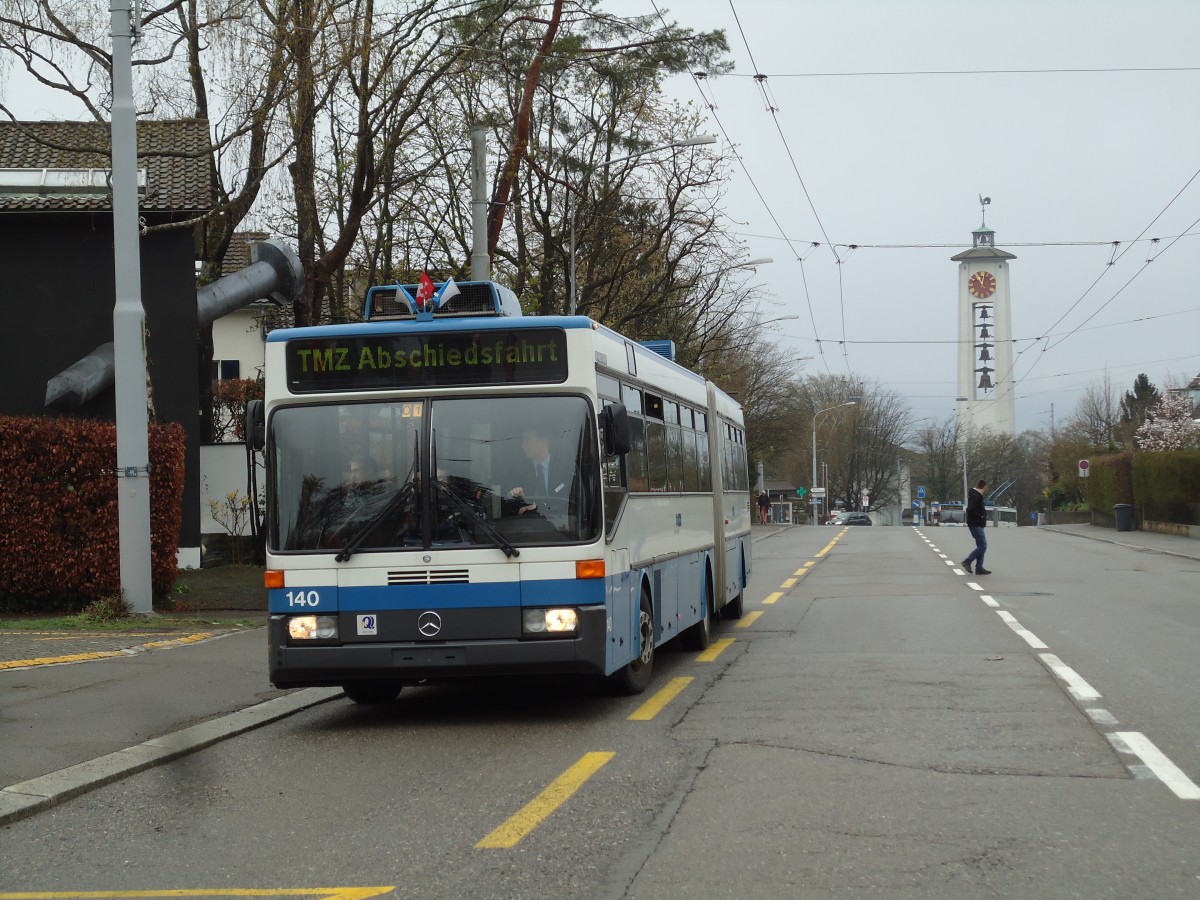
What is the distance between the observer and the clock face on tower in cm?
13200

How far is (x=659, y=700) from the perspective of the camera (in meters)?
10.1

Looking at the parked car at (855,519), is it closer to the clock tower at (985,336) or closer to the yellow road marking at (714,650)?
the clock tower at (985,336)

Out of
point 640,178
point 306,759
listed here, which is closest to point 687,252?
point 640,178

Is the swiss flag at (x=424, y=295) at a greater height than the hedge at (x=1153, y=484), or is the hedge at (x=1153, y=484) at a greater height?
the swiss flag at (x=424, y=295)

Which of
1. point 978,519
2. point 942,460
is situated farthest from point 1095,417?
point 978,519

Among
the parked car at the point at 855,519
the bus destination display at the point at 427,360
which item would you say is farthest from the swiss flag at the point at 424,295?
the parked car at the point at 855,519

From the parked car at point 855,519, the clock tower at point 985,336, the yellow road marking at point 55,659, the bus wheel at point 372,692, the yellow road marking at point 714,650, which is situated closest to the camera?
the bus wheel at point 372,692

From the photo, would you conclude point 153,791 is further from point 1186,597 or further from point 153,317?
point 153,317

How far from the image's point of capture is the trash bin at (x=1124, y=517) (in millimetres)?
48625

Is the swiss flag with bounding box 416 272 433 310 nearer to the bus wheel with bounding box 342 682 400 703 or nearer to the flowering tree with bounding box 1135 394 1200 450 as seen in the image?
the bus wheel with bounding box 342 682 400 703

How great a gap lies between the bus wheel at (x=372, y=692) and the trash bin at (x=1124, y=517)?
140ft

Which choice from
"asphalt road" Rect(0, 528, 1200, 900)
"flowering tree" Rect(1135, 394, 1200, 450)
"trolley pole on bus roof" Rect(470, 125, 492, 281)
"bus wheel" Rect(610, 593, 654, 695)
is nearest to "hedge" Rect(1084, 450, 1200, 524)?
"flowering tree" Rect(1135, 394, 1200, 450)

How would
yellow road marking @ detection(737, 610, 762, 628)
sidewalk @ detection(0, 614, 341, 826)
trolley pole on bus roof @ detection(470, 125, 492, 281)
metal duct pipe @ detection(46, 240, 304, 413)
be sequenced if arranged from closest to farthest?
1. sidewalk @ detection(0, 614, 341, 826)
2. yellow road marking @ detection(737, 610, 762, 628)
3. trolley pole on bus roof @ detection(470, 125, 492, 281)
4. metal duct pipe @ detection(46, 240, 304, 413)

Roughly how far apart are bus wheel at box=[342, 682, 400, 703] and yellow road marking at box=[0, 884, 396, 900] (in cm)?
472
